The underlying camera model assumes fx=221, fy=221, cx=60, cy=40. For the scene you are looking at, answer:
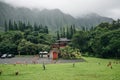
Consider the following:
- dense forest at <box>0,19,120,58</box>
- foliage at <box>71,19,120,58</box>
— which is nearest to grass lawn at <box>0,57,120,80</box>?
foliage at <box>71,19,120,58</box>

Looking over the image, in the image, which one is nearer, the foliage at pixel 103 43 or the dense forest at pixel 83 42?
the foliage at pixel 103 43

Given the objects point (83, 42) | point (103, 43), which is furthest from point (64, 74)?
point (83, 42)

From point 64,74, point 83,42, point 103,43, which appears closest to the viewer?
point 64,74

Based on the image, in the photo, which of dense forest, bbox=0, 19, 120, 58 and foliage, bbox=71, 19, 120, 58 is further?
dense forest, bbox=0, 19, 120, 58

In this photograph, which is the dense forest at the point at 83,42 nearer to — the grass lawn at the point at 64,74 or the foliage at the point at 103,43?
the foliage at the point at 103,43

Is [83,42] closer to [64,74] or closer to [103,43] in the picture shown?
[103,43]

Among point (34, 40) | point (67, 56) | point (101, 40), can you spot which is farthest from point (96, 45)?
point (34, 40)

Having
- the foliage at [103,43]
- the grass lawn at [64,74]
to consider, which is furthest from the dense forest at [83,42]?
the grass lawn at [64,74]

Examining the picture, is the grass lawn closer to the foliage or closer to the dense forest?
the foliage

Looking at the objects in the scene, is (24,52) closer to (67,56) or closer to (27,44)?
(27,44)

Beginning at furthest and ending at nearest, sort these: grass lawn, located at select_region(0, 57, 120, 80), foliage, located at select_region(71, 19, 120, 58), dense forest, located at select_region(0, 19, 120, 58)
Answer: dense forest, located at select_region(0, 19, 120, 58) → foliage, located at select_region(71, 19, 120, 58) → grass lawn, located at select_region(0, 57, 120, 80)

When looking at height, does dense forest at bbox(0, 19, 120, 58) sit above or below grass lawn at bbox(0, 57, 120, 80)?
above

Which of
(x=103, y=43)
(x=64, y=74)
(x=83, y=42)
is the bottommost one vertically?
(x=64, y=74)

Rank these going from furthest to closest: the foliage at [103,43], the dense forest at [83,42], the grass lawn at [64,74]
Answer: the dense forest at [83,42], the foliage at [103,43], the grass lawn at [64,74]
